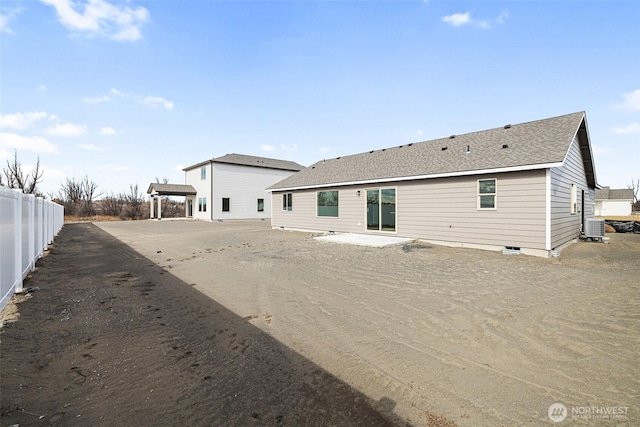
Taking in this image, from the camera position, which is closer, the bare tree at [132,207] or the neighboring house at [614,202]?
the bare tree at [132,207]

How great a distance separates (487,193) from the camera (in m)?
10.3

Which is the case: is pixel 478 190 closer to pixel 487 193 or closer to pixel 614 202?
pixel 487 193

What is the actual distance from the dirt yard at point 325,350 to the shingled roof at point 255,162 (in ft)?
87.6

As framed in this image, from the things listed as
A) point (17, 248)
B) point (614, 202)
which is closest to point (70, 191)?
point (17, 248)

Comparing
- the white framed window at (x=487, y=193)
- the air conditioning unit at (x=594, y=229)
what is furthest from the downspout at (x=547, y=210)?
the air conditioning unit at (x=594, y=229)

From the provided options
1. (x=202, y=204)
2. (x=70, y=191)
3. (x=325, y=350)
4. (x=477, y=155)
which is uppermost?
(x=70, y=191)

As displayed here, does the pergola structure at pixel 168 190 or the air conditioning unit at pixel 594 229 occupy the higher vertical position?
the pergola structure at pixel 168 190

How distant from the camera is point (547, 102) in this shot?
14852 millimetres

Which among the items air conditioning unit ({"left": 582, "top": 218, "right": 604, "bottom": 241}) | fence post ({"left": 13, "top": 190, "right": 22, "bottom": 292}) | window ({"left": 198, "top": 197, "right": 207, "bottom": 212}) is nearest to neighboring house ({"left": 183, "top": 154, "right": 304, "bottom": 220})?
window ({"left": 198, "top": 197, "right": 207, "bottom": 212})

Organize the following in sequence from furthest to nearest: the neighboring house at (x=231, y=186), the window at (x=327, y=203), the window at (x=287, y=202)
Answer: the neighboring house at (x=231, y=186)
the window at (x=287, y=202)
the window at (x=327, y=203)

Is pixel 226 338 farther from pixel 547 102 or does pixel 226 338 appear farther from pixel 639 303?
pixel 547 102

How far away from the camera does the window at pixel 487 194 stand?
10.2 metres

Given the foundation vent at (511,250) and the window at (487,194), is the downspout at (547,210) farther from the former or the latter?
the window at (487,194)

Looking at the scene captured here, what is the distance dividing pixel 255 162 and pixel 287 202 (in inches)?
672
